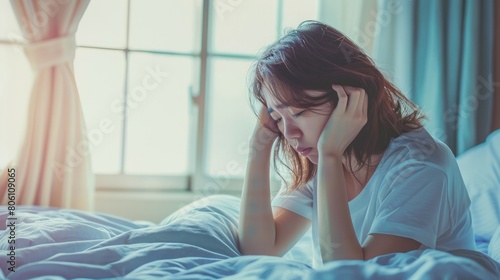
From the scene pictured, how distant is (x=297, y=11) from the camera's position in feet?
8.19

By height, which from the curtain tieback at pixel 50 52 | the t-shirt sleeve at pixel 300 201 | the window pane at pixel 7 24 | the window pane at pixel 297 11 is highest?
the window pane at pixel 297 11

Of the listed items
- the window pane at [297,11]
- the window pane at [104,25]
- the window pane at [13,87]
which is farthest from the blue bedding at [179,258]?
the window pane at [297,11]

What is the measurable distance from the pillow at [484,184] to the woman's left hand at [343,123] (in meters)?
0.73

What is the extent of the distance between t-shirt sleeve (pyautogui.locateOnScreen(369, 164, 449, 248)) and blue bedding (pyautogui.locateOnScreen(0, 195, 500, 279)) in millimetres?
73

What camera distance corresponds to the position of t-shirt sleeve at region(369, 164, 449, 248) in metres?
1.12

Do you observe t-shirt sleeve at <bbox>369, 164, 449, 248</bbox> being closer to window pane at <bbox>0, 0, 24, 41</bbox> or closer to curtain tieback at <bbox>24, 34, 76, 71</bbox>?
curtain tieback at <bbox>24, 34, 76, 71</bbox>

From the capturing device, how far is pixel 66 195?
208 centimetres

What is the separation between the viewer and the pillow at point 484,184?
175 cm

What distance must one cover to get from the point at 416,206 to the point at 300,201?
1.37 ft

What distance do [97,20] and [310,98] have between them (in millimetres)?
1376

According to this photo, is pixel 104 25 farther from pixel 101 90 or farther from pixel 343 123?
pixel 343 123

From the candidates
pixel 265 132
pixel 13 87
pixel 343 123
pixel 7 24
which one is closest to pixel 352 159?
pixel 343 123

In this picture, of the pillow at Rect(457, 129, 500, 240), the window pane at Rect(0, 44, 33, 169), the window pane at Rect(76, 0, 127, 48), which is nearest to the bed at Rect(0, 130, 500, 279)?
the pillow at Rect(457, 129, 500, 240)

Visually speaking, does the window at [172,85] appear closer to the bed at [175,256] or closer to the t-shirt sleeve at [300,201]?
the bed at [175,256]
